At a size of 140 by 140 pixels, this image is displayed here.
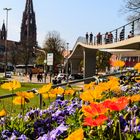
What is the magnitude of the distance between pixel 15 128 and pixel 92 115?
1.39 metres

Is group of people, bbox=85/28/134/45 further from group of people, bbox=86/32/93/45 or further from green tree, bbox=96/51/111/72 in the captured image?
green tree, bbox=96/51/111/72

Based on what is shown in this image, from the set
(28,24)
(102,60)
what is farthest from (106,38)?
(28,24)

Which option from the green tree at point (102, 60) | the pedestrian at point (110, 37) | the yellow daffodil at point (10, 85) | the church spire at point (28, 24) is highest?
the church spire at point (28, 24)

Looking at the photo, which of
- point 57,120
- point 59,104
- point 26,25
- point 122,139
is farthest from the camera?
point 26,25

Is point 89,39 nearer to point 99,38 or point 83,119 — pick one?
point 99,38

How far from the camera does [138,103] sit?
12.7ft

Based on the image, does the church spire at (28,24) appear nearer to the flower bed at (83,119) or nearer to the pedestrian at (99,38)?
the pedestrian at (99,38)

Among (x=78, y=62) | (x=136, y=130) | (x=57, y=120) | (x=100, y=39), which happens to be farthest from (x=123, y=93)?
(x=78, y=62)

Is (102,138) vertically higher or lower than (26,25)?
lower

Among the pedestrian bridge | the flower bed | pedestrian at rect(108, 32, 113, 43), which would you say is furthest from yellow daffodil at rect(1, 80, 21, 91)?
pedestrian at rect(108, 32, 113, 43)

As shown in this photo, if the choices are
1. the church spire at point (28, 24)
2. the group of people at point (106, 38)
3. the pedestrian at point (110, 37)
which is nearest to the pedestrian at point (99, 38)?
the group of people at point (106, 38)

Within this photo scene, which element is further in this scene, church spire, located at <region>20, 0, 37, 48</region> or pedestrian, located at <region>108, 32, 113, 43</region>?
church spire, located at <region>20, 0, 37, 48</region>

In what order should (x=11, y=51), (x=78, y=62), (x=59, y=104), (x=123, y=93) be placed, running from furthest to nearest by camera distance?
(x=11, y=51)
(x=78, y=62)
(x=123, y=93)
(x=59, y=104)

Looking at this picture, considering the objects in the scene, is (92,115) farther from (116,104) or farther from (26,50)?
(26,50)
